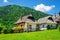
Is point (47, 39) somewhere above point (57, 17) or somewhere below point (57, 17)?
below

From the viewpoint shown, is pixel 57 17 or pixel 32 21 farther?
pixel 57 17

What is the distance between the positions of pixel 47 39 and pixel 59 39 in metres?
1.84

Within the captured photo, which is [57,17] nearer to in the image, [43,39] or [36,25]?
[36,25]

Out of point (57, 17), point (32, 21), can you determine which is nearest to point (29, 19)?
point (32, 21)

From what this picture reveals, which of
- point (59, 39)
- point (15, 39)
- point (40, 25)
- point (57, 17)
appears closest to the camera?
point (59, 39)

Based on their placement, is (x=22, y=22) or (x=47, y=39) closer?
(x=47, y=39)

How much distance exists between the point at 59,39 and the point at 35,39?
3.79 metres

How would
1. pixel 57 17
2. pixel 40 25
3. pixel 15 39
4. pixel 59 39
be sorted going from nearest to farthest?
pixel 59 39, pixel 15 39, pixel 40 25, pixel 57 17

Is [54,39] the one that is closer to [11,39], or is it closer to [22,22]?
[11,39]

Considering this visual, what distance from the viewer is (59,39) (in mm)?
25312

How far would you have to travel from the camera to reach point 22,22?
262ft

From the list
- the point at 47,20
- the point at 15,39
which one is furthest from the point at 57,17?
the point at 15,39

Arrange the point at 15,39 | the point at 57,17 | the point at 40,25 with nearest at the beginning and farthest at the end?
1. the point at 15,39
2. the point at 40,25
3. the point at 57,17

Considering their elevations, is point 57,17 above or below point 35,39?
above
